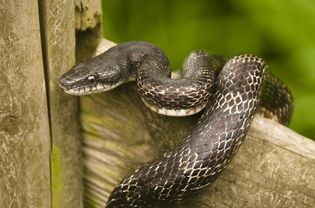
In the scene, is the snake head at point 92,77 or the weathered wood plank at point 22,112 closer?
the weathered wood plank at point 22,112

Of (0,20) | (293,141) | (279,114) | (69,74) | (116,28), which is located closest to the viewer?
(0,20)

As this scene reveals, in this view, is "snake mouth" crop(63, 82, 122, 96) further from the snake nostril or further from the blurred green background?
the blurred green background

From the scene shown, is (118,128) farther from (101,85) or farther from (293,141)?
(293,141)

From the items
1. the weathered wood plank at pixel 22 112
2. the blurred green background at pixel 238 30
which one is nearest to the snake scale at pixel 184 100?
the weathered wood plank at pixel 22 112

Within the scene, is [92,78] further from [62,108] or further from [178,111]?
[178,111]

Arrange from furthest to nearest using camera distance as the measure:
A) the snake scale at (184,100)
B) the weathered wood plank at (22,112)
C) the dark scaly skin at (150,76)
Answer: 1. the dark scaly skin at (150,76)
2. the snake scale at (184,100)
3. the weathered wood plank at (22,112)

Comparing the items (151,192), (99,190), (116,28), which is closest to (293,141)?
(151,192)

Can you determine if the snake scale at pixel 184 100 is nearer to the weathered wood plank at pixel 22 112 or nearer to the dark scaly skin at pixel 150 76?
the dark scaly skin at pixel 150 76
